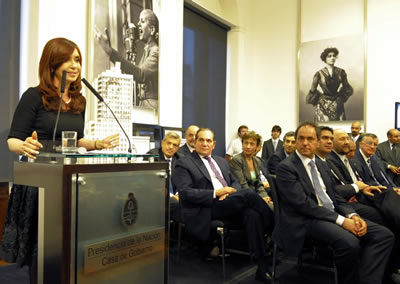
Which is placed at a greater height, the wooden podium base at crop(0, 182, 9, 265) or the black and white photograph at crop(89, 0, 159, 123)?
the black and white photograph at crop(89, 0, 159, 123)

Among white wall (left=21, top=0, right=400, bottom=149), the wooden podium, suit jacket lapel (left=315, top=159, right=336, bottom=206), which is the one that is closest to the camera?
the wooden podium

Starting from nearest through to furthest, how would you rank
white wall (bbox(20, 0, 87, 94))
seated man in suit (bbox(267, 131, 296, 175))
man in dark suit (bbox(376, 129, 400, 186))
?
white wall (bbox(20, 0, 87, 94)) < seated man in suit (bbox(267, 131, 296, 175)) < man in dark suit (bbox(376, 129, 400, 186))

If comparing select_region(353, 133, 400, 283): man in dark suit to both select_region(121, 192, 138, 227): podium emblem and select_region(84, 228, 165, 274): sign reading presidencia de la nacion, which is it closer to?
select_region(84, 228, 165, 274): sign reading presidencia de la nacion

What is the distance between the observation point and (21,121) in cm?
161

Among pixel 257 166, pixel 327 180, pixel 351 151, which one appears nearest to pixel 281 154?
pixel 257 166

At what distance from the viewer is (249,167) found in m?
4.11

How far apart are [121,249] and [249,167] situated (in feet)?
9.28

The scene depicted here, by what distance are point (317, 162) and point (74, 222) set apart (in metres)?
2.26

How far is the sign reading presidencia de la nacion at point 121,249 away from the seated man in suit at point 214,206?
1507 mm

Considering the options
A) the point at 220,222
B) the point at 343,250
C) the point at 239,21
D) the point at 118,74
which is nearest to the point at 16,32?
the point at 118,74

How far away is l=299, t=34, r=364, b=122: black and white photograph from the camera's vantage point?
7.45 metres

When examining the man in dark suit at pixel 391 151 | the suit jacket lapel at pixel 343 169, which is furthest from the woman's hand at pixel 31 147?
the man in dark suit at pixel 391 151

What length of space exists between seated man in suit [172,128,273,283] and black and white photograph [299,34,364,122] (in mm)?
5174

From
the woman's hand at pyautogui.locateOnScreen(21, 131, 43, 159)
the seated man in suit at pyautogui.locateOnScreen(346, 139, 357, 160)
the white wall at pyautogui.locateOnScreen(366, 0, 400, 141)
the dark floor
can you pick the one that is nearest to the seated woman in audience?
the dark floor
